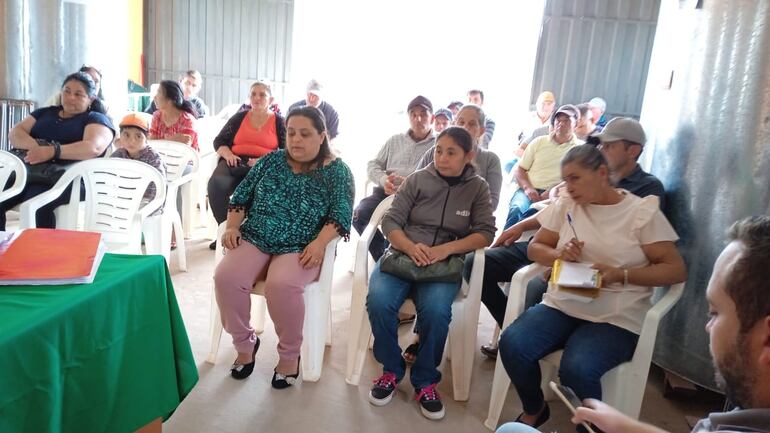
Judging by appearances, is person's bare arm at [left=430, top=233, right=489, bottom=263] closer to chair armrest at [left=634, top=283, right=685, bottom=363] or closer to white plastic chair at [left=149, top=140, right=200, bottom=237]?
chair armrest at [left=634, top=283, right=685, bottom=363]

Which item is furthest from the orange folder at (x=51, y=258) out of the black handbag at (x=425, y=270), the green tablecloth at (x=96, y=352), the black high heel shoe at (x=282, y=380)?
the black handbag at (x=425, y=270)

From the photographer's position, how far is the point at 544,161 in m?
3.56

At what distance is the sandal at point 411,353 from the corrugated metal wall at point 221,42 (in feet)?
21.2

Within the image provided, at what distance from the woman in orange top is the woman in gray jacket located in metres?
1.56

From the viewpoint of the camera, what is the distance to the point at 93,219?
9.39 ft

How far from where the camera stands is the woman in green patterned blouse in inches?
91.1

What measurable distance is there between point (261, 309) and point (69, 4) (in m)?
3.47

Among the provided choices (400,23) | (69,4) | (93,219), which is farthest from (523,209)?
(400,23)

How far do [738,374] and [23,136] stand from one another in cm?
354

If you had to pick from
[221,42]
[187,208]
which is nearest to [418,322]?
[187,208]

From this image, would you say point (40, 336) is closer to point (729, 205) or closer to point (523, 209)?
point (729, 205)

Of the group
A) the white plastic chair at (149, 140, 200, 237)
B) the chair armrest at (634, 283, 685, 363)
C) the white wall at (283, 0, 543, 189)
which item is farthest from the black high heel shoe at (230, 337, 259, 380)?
the white wall at (283, 0, 543, 189)

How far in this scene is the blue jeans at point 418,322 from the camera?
2.25 meters

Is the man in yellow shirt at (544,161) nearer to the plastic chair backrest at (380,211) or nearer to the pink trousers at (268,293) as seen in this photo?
the plastic chair backrest at (380,211)
